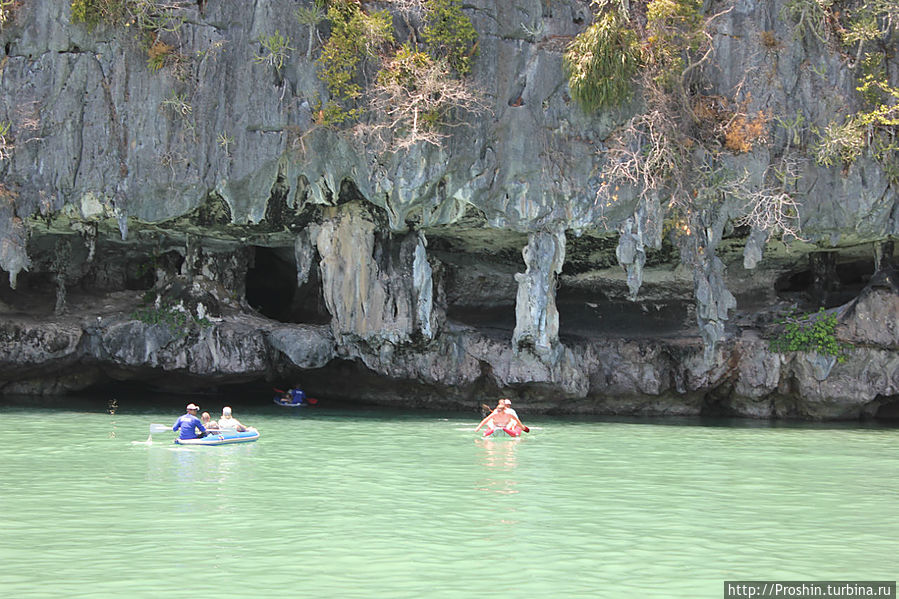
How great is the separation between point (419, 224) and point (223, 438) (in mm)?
6864

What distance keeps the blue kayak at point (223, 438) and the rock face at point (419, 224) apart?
5.33 m

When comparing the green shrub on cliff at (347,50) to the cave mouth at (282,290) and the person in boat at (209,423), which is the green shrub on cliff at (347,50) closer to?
the cave mouth at (282,290)

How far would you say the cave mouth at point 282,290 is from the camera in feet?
79.2

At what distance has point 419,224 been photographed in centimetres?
1920

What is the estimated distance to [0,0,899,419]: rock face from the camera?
18.2 m

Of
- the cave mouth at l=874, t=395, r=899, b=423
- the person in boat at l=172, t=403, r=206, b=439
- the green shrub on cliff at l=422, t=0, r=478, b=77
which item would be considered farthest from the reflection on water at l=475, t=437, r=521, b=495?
the cave mouth at l=874, t=395, r=899, b=423

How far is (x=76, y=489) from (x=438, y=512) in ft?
13.6

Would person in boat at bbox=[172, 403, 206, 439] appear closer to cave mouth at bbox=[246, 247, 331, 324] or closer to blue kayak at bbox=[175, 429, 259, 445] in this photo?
blue kayak at bbox=[175, 429, 259, 445]

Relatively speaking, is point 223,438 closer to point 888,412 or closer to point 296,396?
point 296,396

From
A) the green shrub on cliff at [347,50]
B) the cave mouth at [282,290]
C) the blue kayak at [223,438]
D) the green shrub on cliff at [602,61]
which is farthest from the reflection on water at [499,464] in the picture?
the cave mouth at [282,290]

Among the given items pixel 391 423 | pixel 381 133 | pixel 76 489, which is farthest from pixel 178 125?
pixel 76 489

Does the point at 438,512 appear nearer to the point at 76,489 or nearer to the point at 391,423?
the point at 76,489

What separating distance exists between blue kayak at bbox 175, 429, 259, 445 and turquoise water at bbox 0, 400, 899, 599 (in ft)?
0.50

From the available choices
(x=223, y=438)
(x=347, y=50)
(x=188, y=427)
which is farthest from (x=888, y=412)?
(x=188, y=427)
